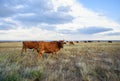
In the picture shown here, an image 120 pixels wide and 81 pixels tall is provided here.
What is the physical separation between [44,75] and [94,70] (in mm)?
2442

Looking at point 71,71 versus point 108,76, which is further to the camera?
point 71,71

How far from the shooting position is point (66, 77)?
8.17m

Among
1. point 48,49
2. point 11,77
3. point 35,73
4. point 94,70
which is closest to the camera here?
point 11,77

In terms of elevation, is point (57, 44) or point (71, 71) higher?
point (57, 44)

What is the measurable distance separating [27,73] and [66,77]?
59.8 inches

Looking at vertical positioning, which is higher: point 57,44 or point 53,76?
point 57,44

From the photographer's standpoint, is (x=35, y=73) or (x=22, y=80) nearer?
(x=22, y=80)

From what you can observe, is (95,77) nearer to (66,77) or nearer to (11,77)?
(66,77)

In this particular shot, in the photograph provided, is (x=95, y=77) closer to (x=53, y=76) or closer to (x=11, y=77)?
(x=53, y=76)

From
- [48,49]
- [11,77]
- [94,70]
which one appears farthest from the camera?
[48,49]

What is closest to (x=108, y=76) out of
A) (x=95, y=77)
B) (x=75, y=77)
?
(x=95, y=77)

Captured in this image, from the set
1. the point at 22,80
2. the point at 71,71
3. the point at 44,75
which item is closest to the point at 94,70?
the point at 71,71

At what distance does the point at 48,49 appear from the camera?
15.4m

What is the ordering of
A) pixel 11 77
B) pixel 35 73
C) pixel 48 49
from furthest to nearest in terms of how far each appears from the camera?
pixel 48 49, pixel 35 73, pixel 11 77
